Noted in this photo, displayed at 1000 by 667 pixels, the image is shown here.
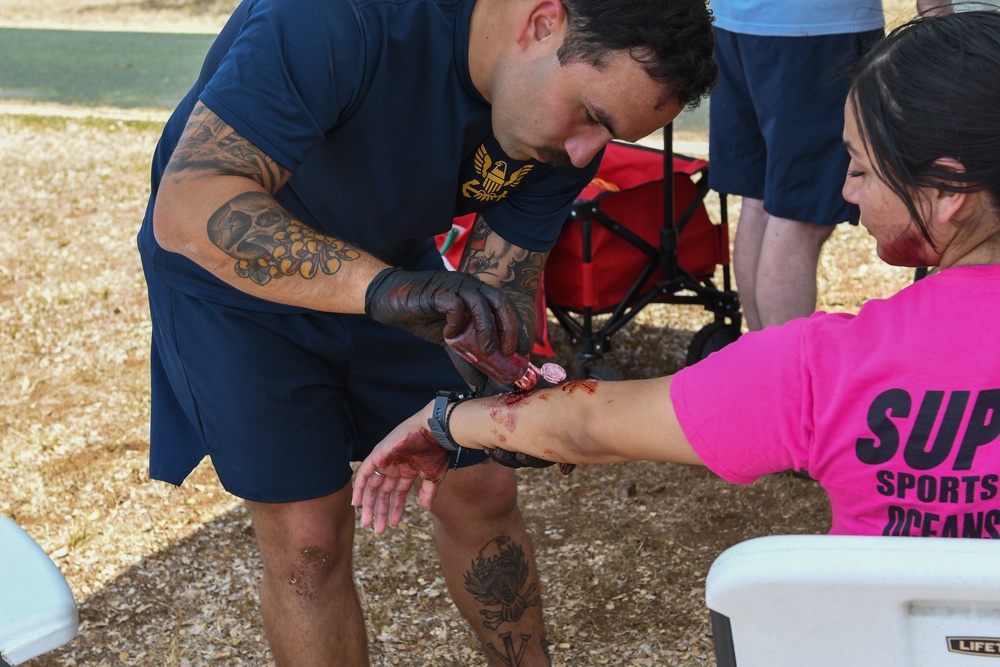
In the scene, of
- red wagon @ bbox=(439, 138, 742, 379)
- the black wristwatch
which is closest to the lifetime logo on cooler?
the black wristwatch

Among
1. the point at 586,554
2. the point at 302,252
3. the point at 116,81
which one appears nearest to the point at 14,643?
the point at 302,252

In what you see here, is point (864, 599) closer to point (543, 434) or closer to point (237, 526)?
point (543, 434)

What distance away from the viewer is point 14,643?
1.42 metres

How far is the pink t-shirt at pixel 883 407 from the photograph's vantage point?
120 cm

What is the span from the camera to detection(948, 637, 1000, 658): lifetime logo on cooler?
1.04 meters

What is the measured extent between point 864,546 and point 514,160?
3.93 feet

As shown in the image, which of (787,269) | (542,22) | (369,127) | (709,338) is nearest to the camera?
(542,22)

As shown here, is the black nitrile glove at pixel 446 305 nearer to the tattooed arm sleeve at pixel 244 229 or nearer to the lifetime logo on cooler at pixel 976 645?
the tattooed arm sleeve at pixel 244 229

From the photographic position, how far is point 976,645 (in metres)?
1.04

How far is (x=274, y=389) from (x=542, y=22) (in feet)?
2.78

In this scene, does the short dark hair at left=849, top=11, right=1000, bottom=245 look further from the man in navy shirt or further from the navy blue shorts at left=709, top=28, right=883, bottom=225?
the navy blue shorts at left=709, top=28, right=883, bottom=225

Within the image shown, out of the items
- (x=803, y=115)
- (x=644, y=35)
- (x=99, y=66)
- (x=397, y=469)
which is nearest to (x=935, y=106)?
(x=644, y=35)

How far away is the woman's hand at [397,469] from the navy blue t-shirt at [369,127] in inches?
14.3

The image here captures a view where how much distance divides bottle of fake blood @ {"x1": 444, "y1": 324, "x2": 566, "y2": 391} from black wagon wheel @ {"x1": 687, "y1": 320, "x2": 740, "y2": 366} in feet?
7.62
